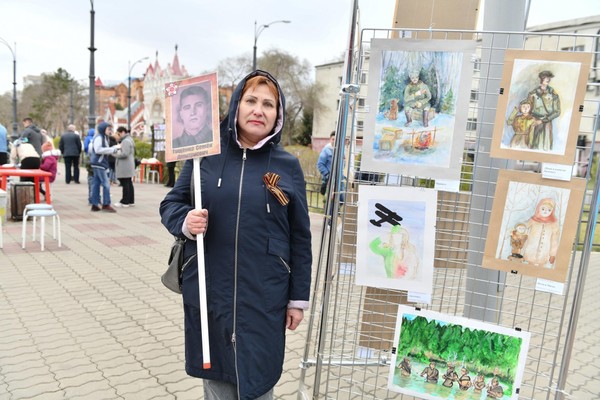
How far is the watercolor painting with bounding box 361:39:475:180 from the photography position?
199cm

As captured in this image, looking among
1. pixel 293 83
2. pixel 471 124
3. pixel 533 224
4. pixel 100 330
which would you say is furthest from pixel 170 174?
pixel 293 83

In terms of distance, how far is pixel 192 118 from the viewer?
2102mm

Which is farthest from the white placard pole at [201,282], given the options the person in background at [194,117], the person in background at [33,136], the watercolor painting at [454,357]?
the person in background at [33,136]

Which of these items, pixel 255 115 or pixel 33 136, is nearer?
pixel 255 115

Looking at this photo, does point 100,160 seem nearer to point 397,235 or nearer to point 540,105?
point 397,235

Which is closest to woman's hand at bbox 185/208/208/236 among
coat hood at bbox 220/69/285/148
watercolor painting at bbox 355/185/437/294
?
coat hood at bbox 220/69/285/148

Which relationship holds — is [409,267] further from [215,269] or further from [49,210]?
[49,210]

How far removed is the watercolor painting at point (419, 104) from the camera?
6.53 feet

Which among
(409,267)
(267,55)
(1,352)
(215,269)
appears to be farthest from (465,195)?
(267,55)

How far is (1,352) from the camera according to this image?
3.61 metres

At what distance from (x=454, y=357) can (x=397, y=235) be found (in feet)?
2.01

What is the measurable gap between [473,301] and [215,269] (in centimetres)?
136

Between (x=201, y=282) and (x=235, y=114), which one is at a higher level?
(x=235, y=114)

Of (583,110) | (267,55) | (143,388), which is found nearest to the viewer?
(583,110)
